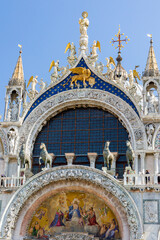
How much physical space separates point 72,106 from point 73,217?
237 inches

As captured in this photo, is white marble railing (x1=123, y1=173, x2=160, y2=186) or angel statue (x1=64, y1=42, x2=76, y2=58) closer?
white marble railing (x1=123, y1=173, x2=160, y2=186)

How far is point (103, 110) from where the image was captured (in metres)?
25.8

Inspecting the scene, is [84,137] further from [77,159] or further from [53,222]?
[53,222]

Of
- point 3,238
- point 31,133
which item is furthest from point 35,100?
point 3,238

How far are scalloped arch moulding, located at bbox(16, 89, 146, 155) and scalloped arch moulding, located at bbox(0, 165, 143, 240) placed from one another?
9.72 feet

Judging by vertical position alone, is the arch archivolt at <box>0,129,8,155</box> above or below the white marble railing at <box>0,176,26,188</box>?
above

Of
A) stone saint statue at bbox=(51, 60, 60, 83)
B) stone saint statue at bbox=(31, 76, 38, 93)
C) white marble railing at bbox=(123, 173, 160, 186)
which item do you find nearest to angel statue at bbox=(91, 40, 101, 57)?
stone saint statue at bbox=(51, 60, 60, 83)

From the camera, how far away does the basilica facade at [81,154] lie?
2195cm

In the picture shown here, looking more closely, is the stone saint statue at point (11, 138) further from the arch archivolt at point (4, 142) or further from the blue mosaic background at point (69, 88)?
the blue mosaic background at point (69, 88)

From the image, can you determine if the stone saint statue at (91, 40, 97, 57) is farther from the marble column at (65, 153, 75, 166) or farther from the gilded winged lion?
the marble column at (65, 153, 75, 166)

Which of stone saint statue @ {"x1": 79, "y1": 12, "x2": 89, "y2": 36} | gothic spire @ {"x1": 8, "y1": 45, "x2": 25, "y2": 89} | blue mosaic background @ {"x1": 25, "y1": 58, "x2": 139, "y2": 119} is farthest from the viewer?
stone saint statue @ {"x1": 79, "y1": 12, "x2": 89, "y2": 36}

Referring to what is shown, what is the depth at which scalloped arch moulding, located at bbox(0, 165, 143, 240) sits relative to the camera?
71.3ft

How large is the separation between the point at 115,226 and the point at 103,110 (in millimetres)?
6296

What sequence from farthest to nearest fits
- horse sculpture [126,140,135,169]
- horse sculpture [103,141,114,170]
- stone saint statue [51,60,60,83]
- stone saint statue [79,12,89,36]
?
stone saint statue [79,12,89,36], stone saint statue [51,60,60,83], horse sculpture [103,141,114,170], horse sculpture [126,140,135,169]
